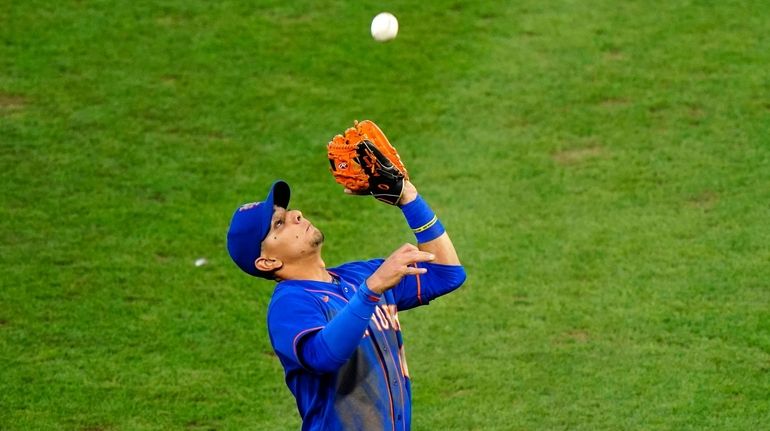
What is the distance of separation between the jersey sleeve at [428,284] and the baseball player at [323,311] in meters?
0.04

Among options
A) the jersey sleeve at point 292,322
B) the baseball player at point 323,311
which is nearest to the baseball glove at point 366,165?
the baseball player at point 323,311

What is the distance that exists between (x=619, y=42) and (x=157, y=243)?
16.1 ft

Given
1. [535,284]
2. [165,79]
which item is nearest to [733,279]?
[535,284]

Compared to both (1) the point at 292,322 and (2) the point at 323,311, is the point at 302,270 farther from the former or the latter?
(1) the point at 292,322

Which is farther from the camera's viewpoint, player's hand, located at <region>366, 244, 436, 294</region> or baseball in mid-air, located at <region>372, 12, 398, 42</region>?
baseball in mid-air, located at <region>372, 12, 398, 42</region>

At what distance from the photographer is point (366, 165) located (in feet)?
16.9

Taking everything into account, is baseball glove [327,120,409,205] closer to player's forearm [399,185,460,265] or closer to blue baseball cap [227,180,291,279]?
player's forearm [399,185,460,265]

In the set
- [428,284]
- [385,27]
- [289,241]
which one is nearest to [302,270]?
[289,241]

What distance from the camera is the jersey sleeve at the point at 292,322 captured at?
15.5 feet

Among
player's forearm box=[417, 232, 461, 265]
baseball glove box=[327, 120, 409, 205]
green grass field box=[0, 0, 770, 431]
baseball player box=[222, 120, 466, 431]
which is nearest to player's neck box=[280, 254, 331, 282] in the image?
baseball player box=[222, 120, 466, 431]

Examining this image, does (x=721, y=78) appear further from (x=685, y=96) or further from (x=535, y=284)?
(x=535, y=284)

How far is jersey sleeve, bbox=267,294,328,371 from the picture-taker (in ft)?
15.5

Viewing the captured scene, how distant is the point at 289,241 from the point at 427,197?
4.84 meters

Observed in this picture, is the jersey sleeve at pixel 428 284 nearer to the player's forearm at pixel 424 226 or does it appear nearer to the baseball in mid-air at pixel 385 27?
the player's forearm at pixel 424 226
